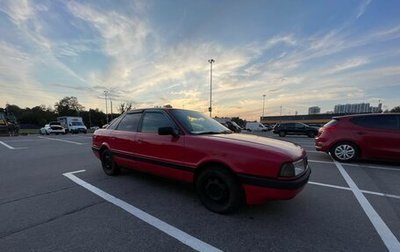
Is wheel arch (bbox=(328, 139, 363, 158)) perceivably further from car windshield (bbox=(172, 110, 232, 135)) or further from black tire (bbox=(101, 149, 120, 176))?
black tire (bbox=(101, 149, 120, 176))

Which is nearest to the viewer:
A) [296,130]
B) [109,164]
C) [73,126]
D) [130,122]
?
[130,122]

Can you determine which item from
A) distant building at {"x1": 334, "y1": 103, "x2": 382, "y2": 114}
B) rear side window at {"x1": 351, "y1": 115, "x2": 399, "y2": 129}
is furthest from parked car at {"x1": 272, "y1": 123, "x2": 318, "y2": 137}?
distant building at {"x1": 334, "y1": 103, "x2": 382, "y2": 114}

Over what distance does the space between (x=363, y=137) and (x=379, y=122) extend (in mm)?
638

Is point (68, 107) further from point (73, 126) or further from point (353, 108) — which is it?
point (353, 108)

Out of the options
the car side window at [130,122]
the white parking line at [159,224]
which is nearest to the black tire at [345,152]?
the car side window at [130,122]

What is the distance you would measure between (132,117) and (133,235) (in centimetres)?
282

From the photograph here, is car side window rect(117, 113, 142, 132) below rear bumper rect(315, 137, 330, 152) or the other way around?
the other way around

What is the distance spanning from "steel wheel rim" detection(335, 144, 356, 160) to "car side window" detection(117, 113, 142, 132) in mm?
6195

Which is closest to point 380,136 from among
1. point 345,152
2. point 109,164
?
point 345,152

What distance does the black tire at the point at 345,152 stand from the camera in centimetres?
726

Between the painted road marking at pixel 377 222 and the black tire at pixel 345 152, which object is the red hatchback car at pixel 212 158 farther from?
the black tire at pixel 345 152

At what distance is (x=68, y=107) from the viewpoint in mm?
115250

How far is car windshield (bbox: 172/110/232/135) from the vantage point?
4.04 metres

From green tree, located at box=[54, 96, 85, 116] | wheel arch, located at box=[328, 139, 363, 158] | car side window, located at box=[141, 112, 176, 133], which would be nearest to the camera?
car side window, located at box=[141, 112, 176, 133]
